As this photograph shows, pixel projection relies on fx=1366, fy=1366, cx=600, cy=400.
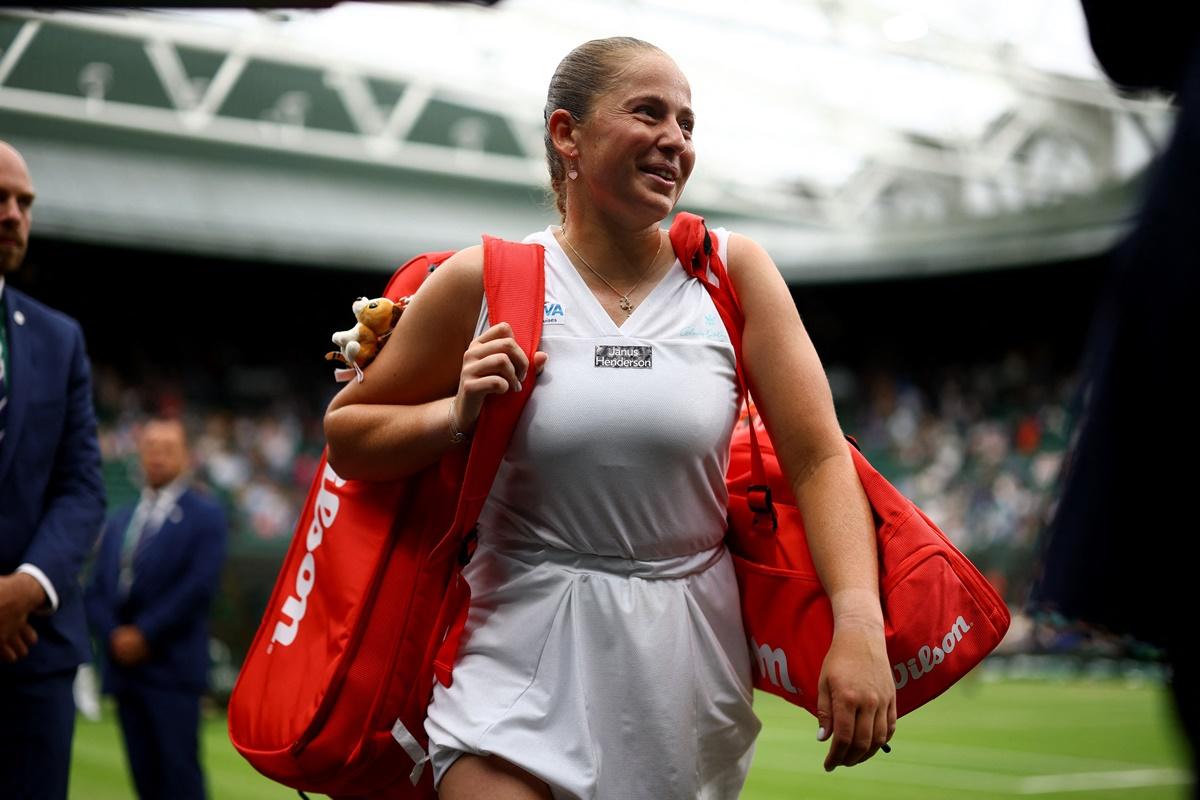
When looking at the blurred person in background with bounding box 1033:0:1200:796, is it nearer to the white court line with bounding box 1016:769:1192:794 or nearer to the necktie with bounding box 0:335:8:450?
the necktie with bounding box 0:335:8:450

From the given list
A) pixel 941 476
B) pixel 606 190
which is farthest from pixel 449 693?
pixel 941 476

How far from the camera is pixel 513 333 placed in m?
2.56

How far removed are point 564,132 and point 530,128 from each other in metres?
22.0

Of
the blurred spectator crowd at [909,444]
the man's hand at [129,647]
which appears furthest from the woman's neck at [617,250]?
the blurred spectator crowd at [909,444]

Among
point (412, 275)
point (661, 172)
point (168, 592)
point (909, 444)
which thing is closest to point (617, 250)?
point (661, 172)

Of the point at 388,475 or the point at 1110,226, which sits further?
the point at 1110,226

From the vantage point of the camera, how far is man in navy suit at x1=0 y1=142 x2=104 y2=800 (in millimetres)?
3438

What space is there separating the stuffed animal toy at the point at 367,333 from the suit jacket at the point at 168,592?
187 inches

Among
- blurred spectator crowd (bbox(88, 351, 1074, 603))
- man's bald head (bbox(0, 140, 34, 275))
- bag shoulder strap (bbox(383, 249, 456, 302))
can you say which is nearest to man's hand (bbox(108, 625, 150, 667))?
man's bald head (bbox(0, 140, 34, 275))

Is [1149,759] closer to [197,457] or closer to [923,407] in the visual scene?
[197,457]

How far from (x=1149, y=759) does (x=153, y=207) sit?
1776cm

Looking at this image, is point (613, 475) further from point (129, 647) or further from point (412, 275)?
A: point (129, 647)

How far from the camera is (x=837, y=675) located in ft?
7.60

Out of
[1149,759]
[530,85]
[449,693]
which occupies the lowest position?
[1149,759]
